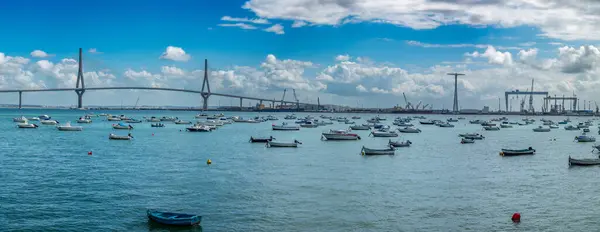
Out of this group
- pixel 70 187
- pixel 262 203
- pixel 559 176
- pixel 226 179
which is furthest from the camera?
pixel 559 176

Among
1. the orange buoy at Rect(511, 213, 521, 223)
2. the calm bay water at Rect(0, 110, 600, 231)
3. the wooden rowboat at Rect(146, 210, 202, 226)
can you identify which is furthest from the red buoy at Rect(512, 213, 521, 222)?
the wooden rowboat at Rect(146, 210, 202, 226)

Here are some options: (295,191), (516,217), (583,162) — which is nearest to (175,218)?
Answer: (295,191)

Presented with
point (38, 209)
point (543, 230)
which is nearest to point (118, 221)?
point (38, 209)

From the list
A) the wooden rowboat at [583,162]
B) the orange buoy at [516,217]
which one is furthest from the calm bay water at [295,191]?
the wooden rowboat at [583,162]

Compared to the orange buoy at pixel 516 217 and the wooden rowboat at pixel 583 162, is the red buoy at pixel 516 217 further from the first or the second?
the wooden rowboat at pixel 583 162

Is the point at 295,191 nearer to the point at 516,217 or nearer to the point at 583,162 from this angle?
the point at 516,217

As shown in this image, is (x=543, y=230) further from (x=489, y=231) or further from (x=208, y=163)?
(x=208, y=163)
